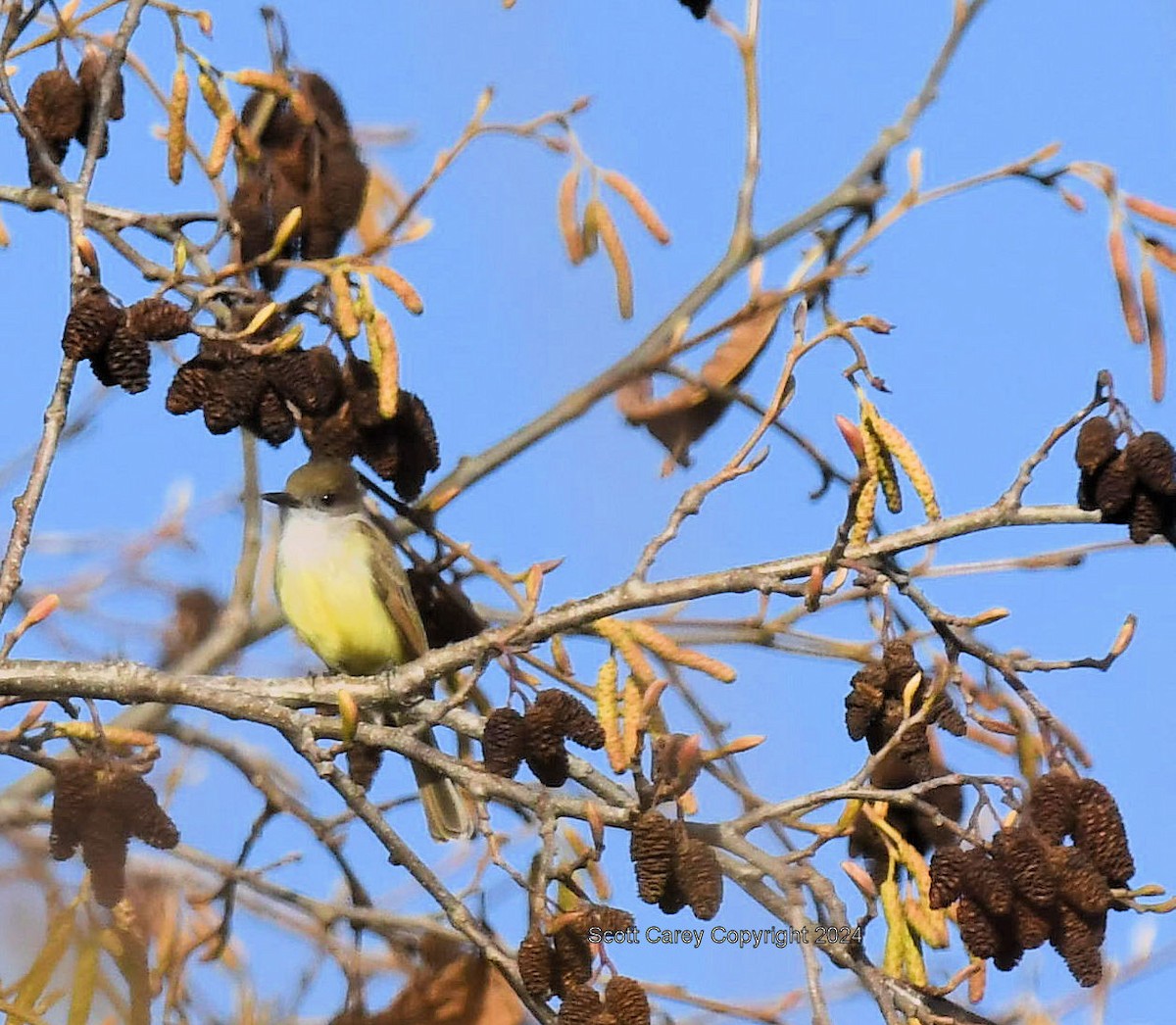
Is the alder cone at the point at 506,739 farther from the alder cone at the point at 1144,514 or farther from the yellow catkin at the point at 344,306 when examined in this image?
the alder cone at the point at 1144,514

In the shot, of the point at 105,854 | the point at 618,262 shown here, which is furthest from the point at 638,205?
the point at 105,854

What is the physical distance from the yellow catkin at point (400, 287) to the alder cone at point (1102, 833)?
4.34 feet

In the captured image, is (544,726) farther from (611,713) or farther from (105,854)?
(105,854)

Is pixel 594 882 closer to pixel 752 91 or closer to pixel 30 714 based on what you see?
pixel 30 714

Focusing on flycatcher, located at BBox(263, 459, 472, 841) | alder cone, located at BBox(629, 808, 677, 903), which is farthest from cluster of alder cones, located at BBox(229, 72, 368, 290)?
flycatcher, located at BBox(263, 459, 472, 841)

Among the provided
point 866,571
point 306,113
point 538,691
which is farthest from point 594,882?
point 306,113

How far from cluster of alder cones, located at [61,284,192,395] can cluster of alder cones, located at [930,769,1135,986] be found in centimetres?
154

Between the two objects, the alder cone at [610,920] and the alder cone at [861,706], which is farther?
the alder cone at [861,706]

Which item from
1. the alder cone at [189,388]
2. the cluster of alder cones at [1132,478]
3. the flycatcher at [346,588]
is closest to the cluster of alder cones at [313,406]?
the alder cone at [189,388]

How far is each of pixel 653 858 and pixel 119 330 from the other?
52.3 inches

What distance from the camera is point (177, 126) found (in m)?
3.62

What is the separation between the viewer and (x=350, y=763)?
3771 millimetres

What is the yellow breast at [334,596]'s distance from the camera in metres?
5.87

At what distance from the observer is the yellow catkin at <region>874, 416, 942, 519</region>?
2900 millimetres
